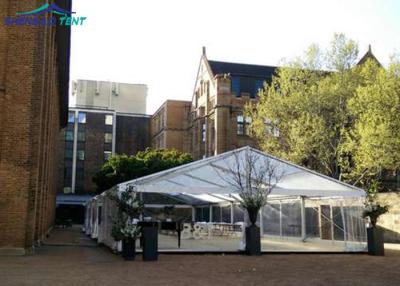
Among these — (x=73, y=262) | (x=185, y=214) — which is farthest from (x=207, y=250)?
(x=185, y=214)

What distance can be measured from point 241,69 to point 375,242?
119 feet

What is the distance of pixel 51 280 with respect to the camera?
1036 cm

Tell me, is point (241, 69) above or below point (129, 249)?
above

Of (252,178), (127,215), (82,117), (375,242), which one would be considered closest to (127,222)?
(127,215)

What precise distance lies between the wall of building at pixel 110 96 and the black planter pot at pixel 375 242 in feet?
208

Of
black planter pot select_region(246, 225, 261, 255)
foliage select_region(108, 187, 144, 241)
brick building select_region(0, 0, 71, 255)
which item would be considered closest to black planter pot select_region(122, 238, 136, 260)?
foliage select_region(108, 187, 144, 241)

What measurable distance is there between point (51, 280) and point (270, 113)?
22.2m

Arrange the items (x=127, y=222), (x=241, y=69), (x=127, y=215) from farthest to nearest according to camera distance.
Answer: (x=241, y=69), (x=127, y=215), (x=127, y=222)

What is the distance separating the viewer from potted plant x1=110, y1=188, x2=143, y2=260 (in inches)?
607

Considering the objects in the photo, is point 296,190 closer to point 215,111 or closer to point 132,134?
point 215,111

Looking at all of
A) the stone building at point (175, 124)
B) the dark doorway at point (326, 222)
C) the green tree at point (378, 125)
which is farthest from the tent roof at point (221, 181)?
the stone building at point (175, 124)

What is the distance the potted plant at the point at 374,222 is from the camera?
1833 centimetres

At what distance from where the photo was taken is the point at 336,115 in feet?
95.9

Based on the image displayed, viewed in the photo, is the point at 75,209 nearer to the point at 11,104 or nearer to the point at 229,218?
the point at 229,218
